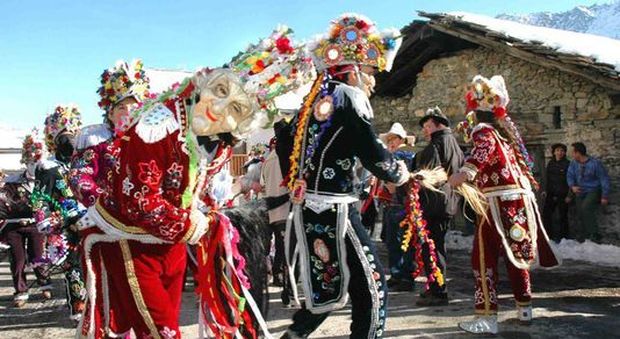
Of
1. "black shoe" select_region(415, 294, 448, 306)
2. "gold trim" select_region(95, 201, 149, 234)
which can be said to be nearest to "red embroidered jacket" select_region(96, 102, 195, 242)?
"gold trim" select_region(95, 201, 149, 234)

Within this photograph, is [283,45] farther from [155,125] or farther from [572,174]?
[572,174]

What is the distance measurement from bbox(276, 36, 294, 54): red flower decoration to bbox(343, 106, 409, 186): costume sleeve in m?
0.63

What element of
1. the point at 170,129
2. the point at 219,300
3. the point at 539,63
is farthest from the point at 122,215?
the point at 539,63

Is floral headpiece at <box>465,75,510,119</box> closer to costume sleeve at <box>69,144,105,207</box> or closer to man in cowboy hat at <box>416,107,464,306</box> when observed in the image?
man in cowboy hat at <box>416,107,464,306</box>

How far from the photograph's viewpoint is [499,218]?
15.9ft

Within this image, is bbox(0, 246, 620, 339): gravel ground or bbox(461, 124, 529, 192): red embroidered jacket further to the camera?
bbox(0, 246, 620, 339): gravel ground

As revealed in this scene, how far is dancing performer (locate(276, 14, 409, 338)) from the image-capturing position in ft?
10.9

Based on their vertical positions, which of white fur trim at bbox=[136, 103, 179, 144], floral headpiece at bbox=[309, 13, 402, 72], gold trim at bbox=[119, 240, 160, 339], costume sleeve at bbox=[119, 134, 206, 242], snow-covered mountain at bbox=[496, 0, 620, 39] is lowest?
gold trim at bbox=[119, 240, 160, 339]

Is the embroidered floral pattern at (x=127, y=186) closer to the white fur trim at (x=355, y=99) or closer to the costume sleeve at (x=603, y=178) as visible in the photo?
the white fur trim at (x=355, y=99)

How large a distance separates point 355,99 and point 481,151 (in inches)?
72.4

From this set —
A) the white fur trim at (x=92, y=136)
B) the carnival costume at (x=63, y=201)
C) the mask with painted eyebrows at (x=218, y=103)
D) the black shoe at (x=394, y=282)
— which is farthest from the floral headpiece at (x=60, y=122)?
the black shoe at (x=394, y=282)

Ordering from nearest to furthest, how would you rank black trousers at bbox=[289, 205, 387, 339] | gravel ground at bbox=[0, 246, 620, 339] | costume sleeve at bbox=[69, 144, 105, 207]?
black trousers at bbox=[289, 205, 387, 339] → costume sleeve at bbox=[69, 144, 105, 207] → gravel ground at bbox=[0, 246, 620, 339]

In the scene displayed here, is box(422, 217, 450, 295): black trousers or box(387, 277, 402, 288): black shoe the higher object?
box(422, 217, 450, 295): black trousers

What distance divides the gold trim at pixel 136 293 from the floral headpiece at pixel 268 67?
95 centimetres
